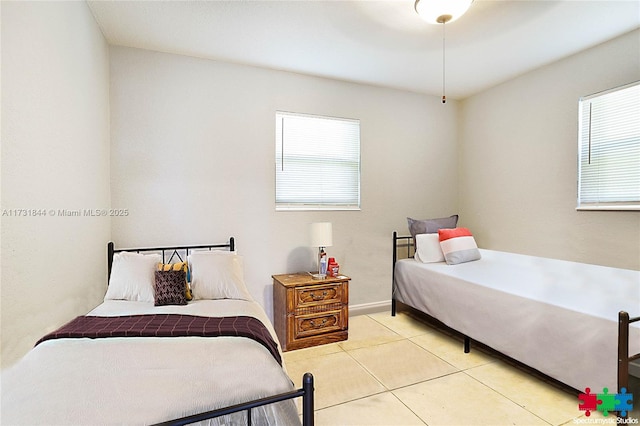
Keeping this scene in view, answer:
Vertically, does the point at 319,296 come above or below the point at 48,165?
below

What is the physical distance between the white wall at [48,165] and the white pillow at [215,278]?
0.73 metres

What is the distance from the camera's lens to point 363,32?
2576 mm

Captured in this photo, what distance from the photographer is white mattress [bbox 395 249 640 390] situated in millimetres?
1814

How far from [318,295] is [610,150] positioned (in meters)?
2.92

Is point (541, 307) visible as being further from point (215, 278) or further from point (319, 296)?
point (215, 278)

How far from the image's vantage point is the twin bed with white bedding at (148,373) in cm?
103

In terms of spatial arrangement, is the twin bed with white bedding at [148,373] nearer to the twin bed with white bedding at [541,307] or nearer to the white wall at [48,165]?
the white wall at [48,165]

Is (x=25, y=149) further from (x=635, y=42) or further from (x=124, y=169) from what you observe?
(x=635, y=42)

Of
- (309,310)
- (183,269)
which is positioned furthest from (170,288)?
(309,310)

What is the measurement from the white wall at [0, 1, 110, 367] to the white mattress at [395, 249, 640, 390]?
2862 millimetres

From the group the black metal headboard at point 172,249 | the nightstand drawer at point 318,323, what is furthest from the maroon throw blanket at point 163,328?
the nightstand drawer at point 318,323

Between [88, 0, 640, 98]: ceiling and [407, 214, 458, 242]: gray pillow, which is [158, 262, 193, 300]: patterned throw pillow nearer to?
[88, 0, 640, 98]: ceiling

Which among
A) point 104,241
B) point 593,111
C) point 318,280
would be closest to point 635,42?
point 593,111

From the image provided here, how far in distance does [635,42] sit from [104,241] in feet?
15.2
